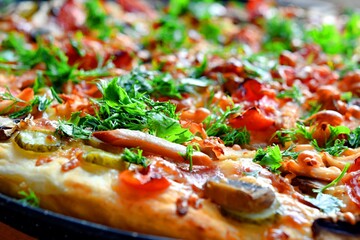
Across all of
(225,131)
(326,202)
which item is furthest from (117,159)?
(326,202)

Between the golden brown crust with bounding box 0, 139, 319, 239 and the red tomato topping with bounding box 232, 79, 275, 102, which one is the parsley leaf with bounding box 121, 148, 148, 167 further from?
the red tomato topping with bounding box 232, 79, 275, 102

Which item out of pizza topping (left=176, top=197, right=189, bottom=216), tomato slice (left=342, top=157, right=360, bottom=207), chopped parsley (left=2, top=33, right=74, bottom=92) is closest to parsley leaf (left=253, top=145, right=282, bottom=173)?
tomato slice (left=342, top=157, right=360, bottom=207)

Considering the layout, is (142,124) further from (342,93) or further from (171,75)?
(342,93)

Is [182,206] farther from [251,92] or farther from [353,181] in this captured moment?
[251,92]

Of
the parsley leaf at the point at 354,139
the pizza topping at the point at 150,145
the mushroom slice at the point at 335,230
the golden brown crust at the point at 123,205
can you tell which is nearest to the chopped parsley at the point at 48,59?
the pizza topping at the point at 150,145

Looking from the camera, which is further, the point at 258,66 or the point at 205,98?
the point at 258,66

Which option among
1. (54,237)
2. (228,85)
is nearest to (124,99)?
(54,237)

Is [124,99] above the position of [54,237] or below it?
above
